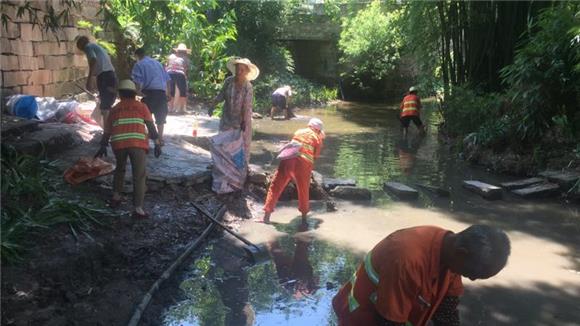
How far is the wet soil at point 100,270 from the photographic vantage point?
385 centimetres

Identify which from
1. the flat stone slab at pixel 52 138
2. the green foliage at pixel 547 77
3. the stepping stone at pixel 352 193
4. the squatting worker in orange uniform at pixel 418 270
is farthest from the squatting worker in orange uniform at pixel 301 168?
the green foliage at pixel 547 77

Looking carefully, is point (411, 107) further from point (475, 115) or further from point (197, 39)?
point (197, 39)

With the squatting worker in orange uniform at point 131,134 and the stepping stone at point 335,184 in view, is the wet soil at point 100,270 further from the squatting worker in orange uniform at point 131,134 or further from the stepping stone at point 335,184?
the stepping stone at point 335,184

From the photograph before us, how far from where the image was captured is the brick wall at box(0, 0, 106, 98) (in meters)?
8.91

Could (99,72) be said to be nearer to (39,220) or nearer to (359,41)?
(39,220)

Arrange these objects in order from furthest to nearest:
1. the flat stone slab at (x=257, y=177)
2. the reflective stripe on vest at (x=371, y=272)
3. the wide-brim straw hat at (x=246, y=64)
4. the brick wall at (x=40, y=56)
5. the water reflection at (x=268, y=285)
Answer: the brick wall at (x=40, y=56) → the flat stone slab at (x=257, y=177) → the wide-brim straw hat at (x=246, y=64) → the water reflection at (x=268, y=285) → the reflective stripe on vest at (x=371, y=272)

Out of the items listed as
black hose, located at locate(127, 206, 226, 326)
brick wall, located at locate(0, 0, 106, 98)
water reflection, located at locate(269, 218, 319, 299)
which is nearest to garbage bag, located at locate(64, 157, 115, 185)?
→ black hose, located at locate(127, 206, 226, 326)

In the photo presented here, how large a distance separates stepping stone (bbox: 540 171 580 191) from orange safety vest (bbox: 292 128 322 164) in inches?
156

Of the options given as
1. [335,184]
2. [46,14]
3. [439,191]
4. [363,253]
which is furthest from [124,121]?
[439,191]

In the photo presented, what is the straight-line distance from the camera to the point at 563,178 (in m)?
8.22

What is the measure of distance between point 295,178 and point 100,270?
2570 millimetres

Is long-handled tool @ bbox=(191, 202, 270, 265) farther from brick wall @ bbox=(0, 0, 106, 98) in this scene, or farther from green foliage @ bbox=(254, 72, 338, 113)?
green foliage @ bbox=(254, 72, 338, 113)

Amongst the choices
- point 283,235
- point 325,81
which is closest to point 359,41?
point 325,81

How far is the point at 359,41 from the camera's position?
2436 centimetres
